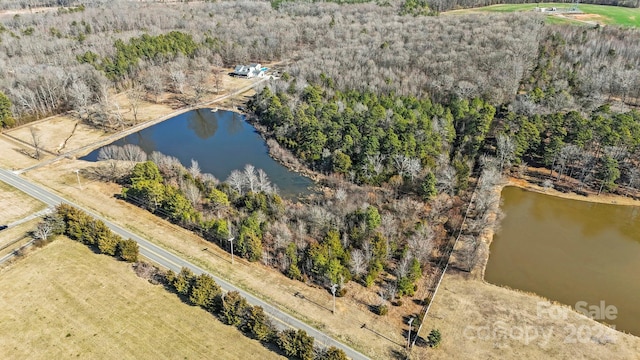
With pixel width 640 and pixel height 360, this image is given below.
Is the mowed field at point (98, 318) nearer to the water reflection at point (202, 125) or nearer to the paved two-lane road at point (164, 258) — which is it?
the paved two-lane road at point (164, 258)

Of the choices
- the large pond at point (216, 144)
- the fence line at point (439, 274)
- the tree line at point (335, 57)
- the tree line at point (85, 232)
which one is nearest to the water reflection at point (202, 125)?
the large pond at point (216, 144)

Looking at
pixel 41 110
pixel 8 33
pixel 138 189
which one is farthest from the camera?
pixel 8 33

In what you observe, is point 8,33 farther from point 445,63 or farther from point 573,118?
point 573,118

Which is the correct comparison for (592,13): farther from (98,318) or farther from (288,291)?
(98,318)

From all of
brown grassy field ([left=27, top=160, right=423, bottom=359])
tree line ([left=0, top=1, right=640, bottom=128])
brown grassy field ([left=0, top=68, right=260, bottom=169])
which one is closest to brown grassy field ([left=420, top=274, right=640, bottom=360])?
brown grassy field ([left=27, top=160, right=423, bottom=359])

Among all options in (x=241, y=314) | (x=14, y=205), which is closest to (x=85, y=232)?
(x=14, y=205)

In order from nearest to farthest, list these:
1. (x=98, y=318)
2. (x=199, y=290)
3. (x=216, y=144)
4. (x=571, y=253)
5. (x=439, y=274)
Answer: (x=98, y=318) < (x=199, y=290) < (x=439, y=274) < (x=571, y=253) < (x=216, y=144)

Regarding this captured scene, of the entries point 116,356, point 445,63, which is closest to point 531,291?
point 116,356
